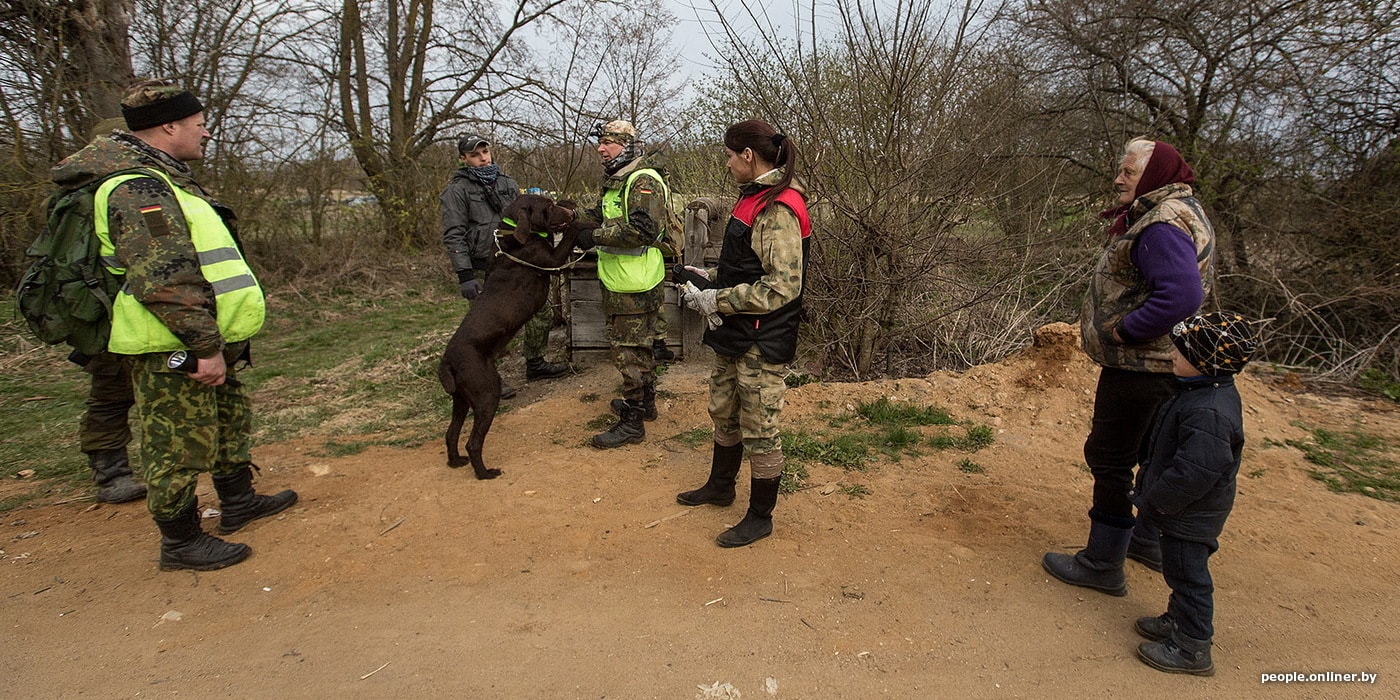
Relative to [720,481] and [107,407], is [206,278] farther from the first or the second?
[720,481]

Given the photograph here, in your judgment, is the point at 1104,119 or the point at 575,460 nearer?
the point at 575,460

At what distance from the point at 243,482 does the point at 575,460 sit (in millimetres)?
1835

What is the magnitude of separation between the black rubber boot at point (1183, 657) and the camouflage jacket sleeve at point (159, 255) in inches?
161

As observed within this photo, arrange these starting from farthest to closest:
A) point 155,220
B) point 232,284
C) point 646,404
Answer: point 646,404, point 232,284, point 155,220

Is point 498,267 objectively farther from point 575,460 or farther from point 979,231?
point 979,231

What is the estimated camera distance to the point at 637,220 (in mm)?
4488

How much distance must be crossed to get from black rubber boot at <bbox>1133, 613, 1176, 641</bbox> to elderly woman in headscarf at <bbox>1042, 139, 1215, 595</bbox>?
0.27 meters

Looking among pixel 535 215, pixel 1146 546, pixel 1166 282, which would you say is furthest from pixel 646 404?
pixel 1166 282

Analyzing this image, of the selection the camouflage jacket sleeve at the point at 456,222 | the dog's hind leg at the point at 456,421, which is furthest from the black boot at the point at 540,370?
the dog's hind leg at the point at 456,421

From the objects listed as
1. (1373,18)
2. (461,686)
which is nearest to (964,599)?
(461,686)

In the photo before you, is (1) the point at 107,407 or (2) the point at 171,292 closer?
(2) the point at 171,292

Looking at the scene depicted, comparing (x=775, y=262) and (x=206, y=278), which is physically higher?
(x=775, y=262)

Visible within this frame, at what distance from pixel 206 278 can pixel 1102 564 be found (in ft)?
13.7

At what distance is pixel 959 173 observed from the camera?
5.43m
